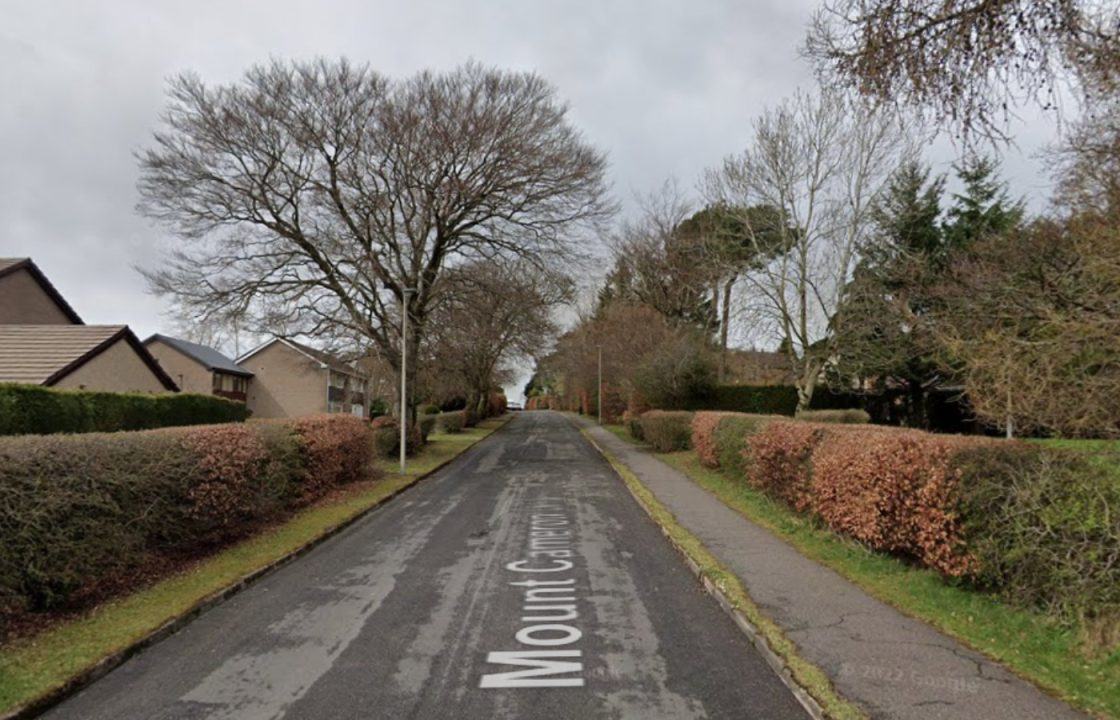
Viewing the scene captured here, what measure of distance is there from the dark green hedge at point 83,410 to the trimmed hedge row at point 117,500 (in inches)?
283

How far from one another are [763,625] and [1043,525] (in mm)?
2339

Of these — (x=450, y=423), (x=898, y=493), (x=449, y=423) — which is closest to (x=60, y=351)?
(x=449, y=423)

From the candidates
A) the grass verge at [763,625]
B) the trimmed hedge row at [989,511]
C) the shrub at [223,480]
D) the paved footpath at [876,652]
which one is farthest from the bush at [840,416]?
the shrub at [223,480]

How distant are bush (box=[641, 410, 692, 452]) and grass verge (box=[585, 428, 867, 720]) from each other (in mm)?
12889

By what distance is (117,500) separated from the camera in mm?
6988

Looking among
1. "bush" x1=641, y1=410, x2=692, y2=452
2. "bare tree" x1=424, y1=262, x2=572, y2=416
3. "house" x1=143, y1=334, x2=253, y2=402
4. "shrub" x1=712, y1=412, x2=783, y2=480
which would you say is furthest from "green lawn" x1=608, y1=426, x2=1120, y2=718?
"house" x1=143, y1=334, x2=253, y2=402

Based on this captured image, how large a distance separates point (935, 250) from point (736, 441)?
72.7 ft

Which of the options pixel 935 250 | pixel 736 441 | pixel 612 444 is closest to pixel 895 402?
pixel 935 250

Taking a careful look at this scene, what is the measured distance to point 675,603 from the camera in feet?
22.0

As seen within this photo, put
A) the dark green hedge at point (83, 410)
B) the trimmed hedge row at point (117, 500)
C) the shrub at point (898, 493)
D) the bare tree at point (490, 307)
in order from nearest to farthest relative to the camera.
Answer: the trimmed hedge row at point (117, 500), the shrub at point (898, 493), the dark green hedge at point (83, 410), the bare tree at point (490, 307)

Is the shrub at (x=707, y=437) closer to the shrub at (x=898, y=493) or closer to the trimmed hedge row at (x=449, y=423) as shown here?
the shrub at (x=898, y=493)

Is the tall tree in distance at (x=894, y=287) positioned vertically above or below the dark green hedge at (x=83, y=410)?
above

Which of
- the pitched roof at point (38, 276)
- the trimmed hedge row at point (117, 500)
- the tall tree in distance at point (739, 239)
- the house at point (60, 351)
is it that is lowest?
the trimmed hedge row at point (117, 500)

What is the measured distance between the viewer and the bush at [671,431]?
961 inches
